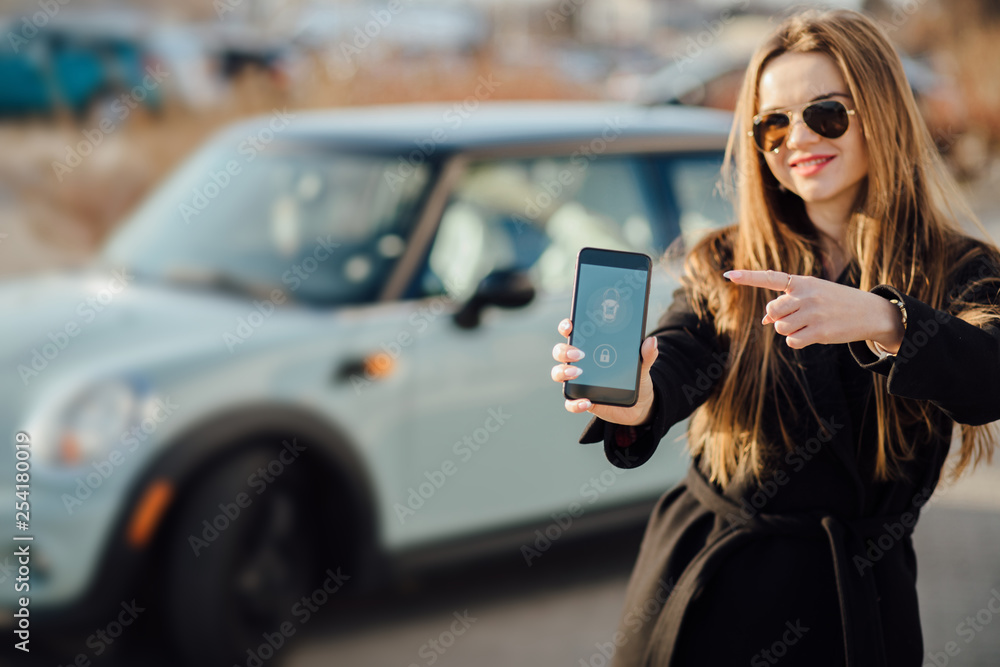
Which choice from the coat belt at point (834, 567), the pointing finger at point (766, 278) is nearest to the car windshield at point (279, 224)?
the coat belt at point (834, 567)

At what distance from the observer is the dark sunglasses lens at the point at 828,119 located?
185 centimetres

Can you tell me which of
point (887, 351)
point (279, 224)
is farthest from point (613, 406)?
point (279, 224)

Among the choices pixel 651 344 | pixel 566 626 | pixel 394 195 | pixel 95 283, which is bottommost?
pixel 566 626

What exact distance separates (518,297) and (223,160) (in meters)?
1.54

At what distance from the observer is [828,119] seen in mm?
1853

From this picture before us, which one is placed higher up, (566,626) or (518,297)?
(518,297)

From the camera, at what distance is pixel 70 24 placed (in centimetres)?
1558

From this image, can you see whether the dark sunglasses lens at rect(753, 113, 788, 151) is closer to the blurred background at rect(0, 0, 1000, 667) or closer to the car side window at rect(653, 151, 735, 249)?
the blurred background at rect(0, 0, 1000, 667)

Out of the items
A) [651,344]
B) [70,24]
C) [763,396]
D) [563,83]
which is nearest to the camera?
[651,344]

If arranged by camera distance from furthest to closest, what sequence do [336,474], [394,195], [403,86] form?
[403,86] < [394,195] < [336,474]

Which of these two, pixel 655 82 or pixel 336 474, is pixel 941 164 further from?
pixel 655 82

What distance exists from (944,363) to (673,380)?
0.43m

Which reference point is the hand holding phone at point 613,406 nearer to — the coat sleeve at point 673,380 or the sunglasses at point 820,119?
the coat sleeve at point 673,380

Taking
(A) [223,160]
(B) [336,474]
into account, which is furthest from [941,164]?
(A) [223,160]
